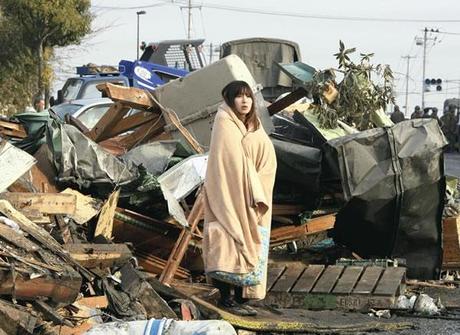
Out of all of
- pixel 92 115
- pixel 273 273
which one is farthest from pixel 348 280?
pixel 92 115

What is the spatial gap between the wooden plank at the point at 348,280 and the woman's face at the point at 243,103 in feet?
6.10

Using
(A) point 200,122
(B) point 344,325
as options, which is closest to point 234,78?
(A) point 200,122

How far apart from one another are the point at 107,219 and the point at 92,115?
214 inches

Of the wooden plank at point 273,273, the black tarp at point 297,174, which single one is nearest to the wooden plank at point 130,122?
the black tarp at point 297,174

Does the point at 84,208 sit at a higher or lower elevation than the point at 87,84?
higher

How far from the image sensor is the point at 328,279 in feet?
23.8

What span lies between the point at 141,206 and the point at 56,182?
0.81 m

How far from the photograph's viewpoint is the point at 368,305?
6875mm

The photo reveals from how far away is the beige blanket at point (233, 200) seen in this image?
237 inches

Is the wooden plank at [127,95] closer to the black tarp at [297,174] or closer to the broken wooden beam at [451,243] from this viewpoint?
the black tarp at [297,174]

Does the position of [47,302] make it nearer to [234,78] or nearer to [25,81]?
[234,78]

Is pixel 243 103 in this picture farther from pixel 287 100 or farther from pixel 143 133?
pixel 143 133

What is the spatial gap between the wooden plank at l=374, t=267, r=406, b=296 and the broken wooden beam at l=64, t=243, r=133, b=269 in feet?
7.14

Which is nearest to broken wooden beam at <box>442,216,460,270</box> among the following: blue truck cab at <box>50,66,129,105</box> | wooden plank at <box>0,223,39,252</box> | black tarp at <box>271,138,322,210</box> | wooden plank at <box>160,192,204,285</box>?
black tarp at <box>271,138,322,210</box>
